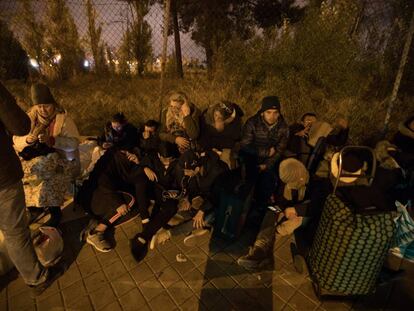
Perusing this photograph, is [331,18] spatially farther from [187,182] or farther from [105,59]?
[105,59]

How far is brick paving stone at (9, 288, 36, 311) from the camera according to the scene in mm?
2193

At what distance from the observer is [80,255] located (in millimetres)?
2738

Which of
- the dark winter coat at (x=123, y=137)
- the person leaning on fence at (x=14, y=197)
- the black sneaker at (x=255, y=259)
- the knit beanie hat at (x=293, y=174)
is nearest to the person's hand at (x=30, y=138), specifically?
the person leaning on fence at (x=14, y=197)

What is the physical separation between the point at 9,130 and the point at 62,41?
1134 centimetres

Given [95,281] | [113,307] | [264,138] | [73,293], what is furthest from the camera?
[264,138]

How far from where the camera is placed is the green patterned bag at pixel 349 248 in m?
1.98

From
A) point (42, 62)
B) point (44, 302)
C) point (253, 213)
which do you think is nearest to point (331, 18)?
point (253, 213)

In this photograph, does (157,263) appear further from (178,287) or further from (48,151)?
(48,151)

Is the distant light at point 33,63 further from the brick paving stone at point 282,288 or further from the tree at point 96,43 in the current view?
the brick paving stone at point 282,288

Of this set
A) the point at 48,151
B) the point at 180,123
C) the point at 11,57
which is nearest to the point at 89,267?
the point at 48,151

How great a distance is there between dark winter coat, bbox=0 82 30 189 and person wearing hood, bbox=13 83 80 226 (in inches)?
36.5

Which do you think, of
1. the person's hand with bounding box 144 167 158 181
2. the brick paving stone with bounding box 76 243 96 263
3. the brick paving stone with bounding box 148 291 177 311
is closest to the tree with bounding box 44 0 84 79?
the person's hand with bounding box 144 167 158 181

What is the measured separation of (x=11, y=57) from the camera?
10711 mm

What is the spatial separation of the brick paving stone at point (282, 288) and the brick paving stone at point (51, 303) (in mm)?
1829
